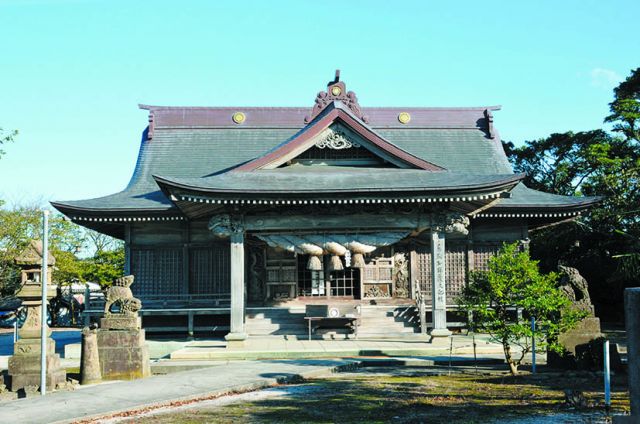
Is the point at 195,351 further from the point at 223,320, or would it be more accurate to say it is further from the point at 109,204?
the point at 109,204

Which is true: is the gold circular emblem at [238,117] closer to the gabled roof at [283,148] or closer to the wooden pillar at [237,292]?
the gabled roof at [283,148]

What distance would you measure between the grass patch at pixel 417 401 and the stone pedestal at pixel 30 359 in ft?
12.4

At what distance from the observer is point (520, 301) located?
43.8 feet

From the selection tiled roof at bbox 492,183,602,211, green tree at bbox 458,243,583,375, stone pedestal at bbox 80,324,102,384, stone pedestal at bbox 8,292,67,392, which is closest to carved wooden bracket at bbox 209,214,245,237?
stone pedestal at bbox 80,324,102,384

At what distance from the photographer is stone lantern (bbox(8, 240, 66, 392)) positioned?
12.7m

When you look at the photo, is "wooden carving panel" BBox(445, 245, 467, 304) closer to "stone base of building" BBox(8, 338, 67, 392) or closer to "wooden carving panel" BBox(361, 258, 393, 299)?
"wooden carving panel" BBox(361, 258, 393, 299)

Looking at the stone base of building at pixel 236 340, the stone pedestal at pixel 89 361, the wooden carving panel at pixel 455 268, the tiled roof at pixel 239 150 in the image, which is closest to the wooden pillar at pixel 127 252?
the tiled roof at pixel 239 150

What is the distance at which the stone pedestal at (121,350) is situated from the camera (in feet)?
44.5

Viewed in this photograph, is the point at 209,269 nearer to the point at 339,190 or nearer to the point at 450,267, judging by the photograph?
the point at 339,190

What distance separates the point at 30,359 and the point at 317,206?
10.0 m

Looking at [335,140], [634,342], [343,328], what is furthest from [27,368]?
[335,140]

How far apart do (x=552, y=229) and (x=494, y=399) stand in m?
28.1

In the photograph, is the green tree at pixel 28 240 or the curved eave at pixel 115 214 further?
the green tree at pixel 28 240

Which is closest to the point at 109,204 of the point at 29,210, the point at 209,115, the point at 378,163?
the point at 209,115
